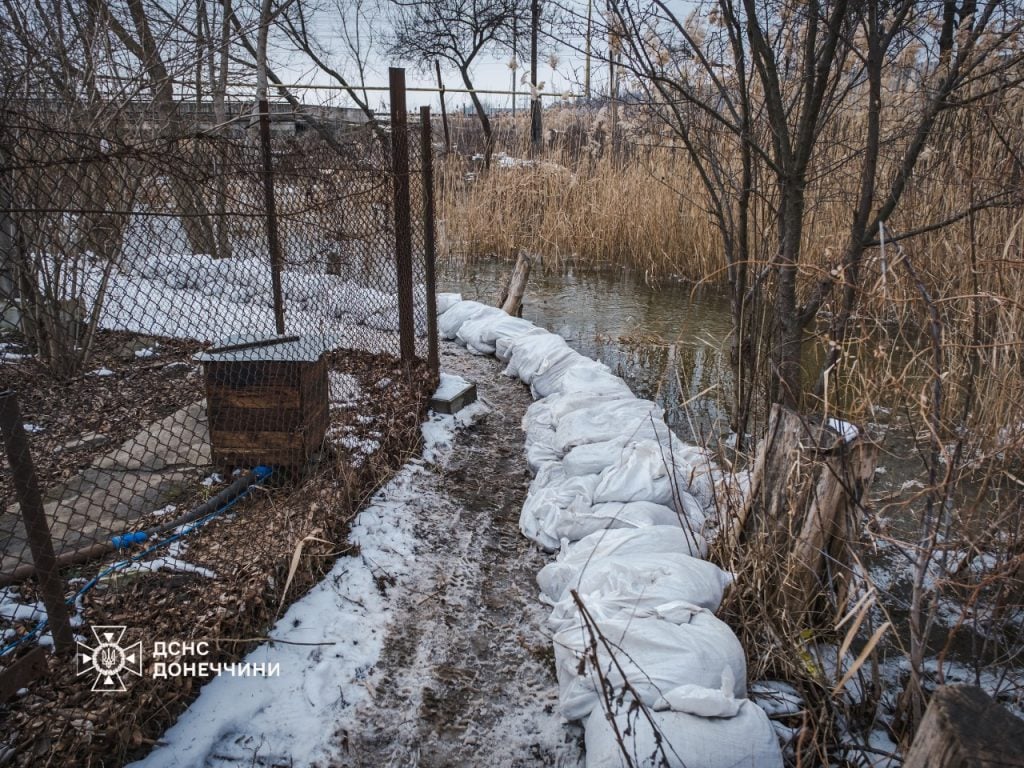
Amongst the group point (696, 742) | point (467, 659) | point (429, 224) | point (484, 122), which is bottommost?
point (467, 659)

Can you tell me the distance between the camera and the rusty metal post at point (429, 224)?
3.35m

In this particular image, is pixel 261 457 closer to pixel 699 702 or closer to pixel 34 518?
pixel 34 518

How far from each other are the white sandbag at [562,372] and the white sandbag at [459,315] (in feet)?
4.18

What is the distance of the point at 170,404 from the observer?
132 inches

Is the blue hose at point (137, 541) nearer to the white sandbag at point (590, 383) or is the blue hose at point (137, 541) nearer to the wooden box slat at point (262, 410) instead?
the wooden box slat at point (262, 410)

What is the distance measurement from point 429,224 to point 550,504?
1.64 m

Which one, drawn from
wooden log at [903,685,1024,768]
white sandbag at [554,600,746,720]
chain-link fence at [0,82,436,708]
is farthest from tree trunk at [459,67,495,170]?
wooden log at [903,685,1024,768]

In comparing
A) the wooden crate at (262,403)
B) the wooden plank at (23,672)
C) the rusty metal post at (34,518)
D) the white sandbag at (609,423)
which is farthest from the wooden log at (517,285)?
the wooden plank at (23,672)

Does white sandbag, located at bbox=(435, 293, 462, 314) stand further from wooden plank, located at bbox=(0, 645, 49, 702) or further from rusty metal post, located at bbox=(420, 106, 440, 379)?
wooden plank, located at bbox=(0, 645, 49, 702)

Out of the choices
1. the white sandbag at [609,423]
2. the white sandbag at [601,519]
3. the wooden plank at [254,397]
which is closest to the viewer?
the white sandbag at [601,519]

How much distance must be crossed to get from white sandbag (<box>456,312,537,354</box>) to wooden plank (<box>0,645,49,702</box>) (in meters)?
3.60

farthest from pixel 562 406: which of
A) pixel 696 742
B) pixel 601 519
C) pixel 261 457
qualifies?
pixel 696 742

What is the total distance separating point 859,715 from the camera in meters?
1.81

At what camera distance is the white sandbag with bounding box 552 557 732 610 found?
195 cm
